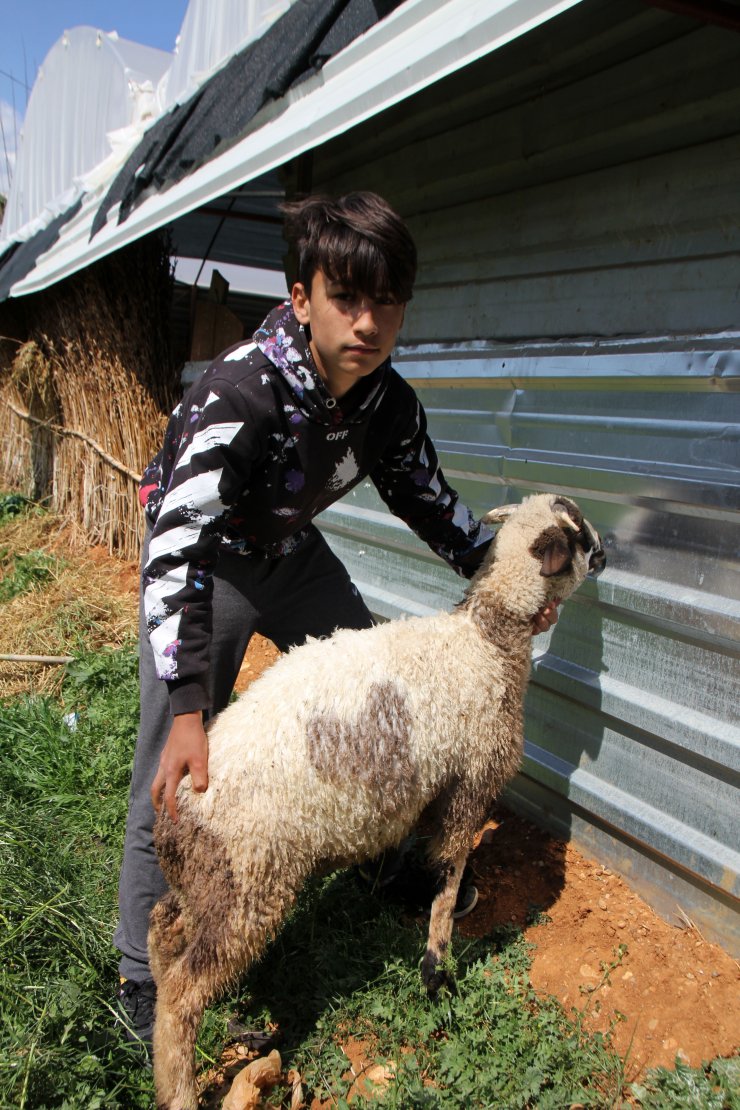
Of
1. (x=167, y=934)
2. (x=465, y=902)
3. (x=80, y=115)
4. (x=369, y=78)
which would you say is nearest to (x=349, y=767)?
(x=167, y=934)

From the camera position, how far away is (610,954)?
2799 mm

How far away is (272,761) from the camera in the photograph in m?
2.24

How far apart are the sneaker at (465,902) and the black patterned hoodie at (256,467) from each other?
1484 mm

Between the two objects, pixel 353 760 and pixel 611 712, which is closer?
pixel 353 760

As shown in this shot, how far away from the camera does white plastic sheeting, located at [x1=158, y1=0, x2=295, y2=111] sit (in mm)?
5398

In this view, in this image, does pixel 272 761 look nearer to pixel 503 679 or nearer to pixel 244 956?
pixel 244 956

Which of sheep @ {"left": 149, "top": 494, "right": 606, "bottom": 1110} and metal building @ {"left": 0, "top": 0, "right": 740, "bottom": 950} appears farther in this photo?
metal building @ {"left": 0, "top": 0, "right": 740, "bottom": 950}

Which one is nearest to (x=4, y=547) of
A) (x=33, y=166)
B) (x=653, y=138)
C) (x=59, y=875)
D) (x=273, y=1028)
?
(x=59, y=875)

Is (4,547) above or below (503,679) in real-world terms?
below

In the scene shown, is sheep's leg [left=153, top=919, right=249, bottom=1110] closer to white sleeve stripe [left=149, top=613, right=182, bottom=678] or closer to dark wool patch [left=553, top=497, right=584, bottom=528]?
white sleeve stripe [left=149, top=613, right=182, bottom=678]

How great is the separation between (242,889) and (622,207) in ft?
9.58

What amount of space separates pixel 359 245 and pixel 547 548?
117cm

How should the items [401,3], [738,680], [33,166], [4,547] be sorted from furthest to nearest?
[33,166] → [4,547] → [401,3] → [738,680]

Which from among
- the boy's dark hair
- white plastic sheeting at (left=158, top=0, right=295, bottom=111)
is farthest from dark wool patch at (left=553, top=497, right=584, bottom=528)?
white plastic sheeting at (left=158, top=0, right=295, bottom=111)
